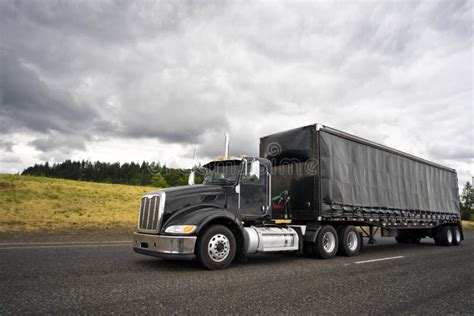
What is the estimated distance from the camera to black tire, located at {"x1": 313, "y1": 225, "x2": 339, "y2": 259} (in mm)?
9086

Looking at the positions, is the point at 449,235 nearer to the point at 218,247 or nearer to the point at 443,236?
the point at 443,236

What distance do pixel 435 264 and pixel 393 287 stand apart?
4068 mm

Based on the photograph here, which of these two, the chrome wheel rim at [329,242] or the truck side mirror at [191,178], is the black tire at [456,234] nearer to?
the chrome wheel rim at [329,242]

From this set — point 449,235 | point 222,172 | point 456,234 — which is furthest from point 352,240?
point 456,234

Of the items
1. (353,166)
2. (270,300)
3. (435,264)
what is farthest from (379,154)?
(270,300)

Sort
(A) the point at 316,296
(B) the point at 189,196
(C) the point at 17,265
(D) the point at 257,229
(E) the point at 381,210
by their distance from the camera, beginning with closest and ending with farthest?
(A) the point at 316,296 → (C) the point at 17,265 → (B) the point at 189,196 → (D) the point at 257,229 → (E) the point at 381,210

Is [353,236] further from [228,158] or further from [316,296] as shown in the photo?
[316,296]

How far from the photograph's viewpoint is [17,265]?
270 inches

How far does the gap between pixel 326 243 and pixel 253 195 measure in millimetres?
2973

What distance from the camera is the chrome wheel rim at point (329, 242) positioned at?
9.44 metres

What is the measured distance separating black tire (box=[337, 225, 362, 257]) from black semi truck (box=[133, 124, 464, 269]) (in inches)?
1.2

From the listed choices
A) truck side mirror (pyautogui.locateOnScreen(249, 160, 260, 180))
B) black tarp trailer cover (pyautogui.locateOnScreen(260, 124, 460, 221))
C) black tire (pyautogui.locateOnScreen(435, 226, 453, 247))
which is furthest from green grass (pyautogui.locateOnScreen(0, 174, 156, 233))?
black tire (pyautogui.locateOnScreen(435, 226, 453, 247))

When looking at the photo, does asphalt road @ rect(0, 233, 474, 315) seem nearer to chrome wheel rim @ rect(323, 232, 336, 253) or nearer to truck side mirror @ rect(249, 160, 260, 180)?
chrome wheel rim @ rect(323, 232, 336, 253)

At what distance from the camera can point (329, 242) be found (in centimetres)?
955
